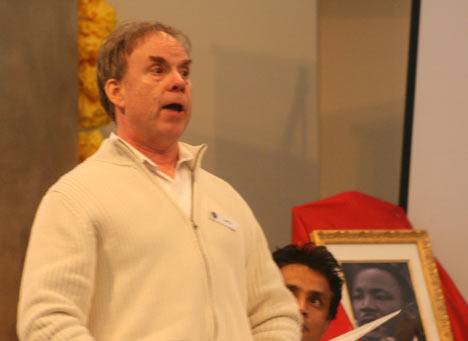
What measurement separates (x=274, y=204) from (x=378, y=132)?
2.91 feet

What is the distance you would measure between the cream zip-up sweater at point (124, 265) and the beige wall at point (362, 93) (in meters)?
3.05

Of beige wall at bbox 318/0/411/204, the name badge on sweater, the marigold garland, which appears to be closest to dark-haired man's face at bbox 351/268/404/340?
the marigold garland

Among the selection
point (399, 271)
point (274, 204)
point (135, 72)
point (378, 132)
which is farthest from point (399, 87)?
point (135, 72)

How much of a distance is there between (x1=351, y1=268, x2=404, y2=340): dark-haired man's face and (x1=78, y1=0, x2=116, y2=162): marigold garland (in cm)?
102

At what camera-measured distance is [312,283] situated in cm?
266

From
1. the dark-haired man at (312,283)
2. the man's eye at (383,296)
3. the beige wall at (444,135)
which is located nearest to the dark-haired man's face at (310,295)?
the dark-haired man at (312,283)

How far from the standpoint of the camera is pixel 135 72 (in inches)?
70.8

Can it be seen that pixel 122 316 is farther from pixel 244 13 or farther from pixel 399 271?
pixel 244 13

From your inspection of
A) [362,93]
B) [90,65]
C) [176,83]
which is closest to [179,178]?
[176,83]

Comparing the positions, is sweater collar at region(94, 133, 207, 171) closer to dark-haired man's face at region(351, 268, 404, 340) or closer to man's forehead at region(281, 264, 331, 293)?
man's forehead at region(281, 264, 331, 293)

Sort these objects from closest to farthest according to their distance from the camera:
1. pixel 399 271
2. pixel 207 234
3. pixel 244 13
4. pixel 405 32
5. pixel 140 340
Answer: pixel 140 340 → pixel 207 234 → pixel 399 271 → pixel 244 13 → pixel 405 32

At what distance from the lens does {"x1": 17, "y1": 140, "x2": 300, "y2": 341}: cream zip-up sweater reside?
160cm

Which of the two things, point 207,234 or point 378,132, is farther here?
point 378,132

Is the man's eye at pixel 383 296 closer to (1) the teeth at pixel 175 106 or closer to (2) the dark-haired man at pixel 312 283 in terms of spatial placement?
(2) the dark-haired man at pixel 312 283
